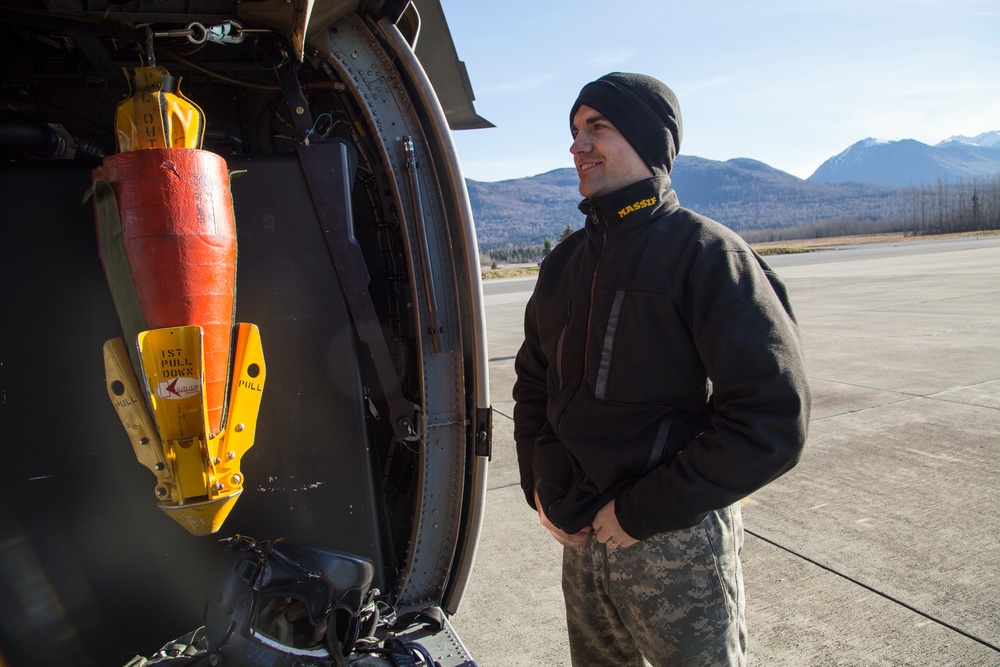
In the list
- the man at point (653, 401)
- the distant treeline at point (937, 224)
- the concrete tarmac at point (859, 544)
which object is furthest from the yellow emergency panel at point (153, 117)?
the distant treeline at point (937, 224)

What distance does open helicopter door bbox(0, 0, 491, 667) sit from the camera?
219cm

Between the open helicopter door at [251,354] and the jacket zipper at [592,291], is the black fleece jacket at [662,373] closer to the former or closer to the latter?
the jacket zipper at [592,291]

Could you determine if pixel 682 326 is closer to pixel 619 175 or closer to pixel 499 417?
pixel 619 175

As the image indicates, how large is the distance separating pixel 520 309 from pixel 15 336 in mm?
14347

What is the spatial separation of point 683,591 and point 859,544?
7.46ft

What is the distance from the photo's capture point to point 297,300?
7.93ft

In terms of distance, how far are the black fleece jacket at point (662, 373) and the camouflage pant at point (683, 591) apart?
0.12 m

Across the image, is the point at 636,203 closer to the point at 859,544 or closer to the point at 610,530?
the point at 610,530

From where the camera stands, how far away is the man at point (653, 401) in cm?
156

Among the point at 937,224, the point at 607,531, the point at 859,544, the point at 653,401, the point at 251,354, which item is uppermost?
the point at 251,354

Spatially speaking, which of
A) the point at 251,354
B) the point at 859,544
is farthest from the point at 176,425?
the point at 859,544

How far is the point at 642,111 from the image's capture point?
1847 mm

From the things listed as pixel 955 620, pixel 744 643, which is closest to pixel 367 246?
pixel 744 643

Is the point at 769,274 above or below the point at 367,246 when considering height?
below
